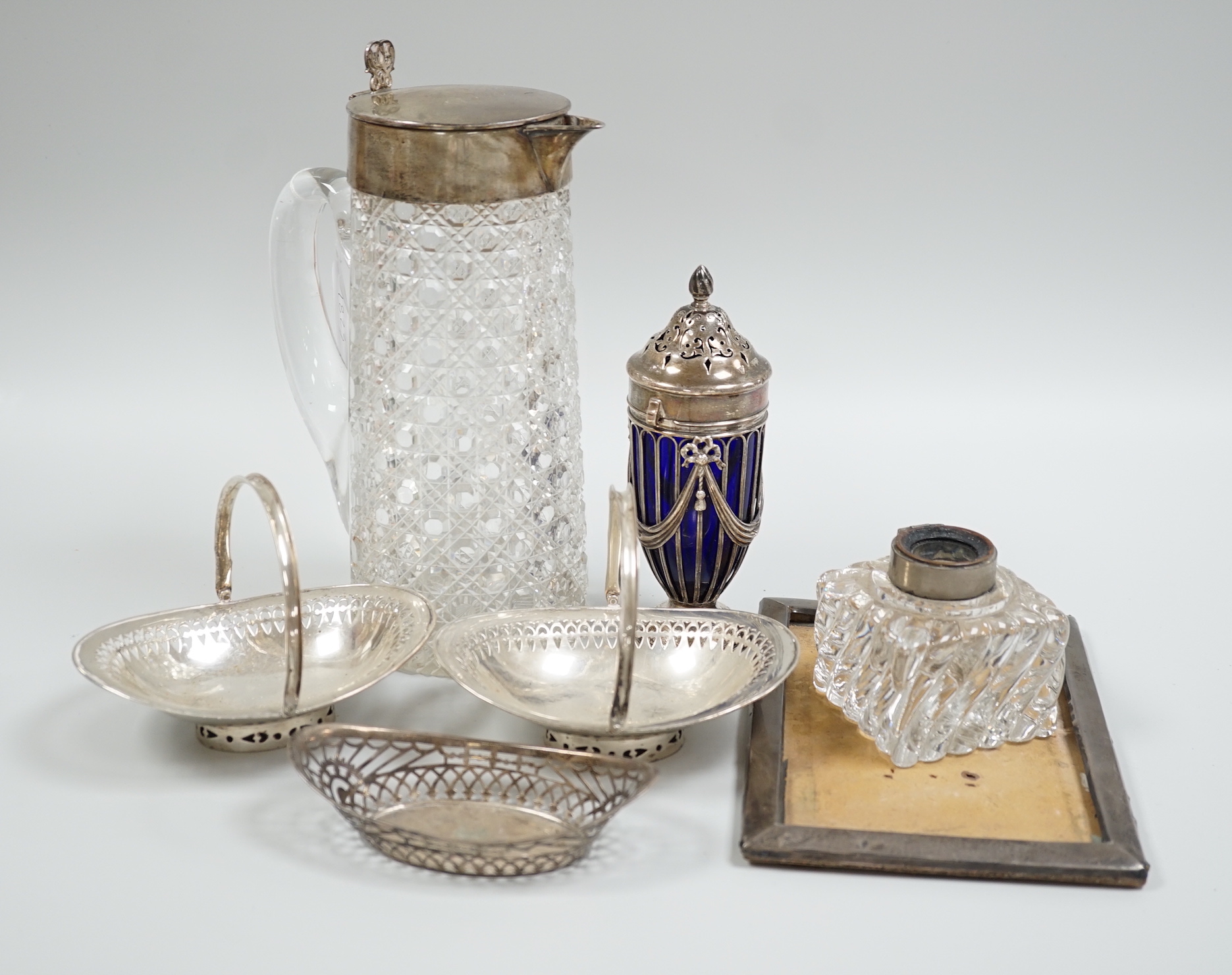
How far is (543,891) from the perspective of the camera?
145 cm

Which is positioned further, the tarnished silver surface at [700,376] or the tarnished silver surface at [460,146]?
the tarnished silver surface at [700,376]

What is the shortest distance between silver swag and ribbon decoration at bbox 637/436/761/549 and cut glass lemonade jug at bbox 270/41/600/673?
4.0 inches

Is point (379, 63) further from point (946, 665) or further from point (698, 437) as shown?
point (946, 665)

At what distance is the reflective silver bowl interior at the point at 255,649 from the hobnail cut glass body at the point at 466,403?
0.24ft

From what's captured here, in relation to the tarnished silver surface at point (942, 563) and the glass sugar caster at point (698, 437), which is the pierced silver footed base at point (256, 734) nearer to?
the glass sugar caster at point (698, 437)

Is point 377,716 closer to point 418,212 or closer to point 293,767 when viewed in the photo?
point 293,767

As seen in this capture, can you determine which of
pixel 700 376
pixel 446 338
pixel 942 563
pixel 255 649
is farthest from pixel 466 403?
pixel 942 563

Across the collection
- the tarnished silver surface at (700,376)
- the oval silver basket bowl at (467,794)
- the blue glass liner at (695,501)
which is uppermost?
the tarnished silver surface at (700,376)

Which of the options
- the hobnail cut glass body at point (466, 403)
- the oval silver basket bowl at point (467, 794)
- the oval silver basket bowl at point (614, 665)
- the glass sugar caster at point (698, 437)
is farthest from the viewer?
the glass sugar caster at point (698, 437)

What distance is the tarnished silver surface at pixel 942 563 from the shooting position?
161 cm

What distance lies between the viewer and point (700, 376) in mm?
1810

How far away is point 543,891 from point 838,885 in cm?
29

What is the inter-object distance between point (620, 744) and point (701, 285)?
575 millimetres

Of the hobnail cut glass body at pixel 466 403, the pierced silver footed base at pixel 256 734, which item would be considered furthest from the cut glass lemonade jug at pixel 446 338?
the pierced silver footed base at pixel 256 734
